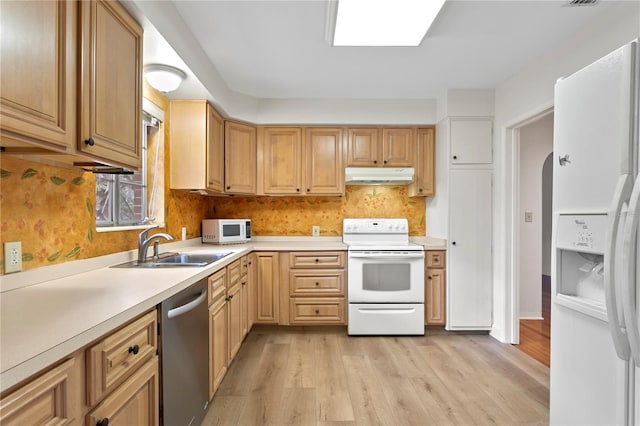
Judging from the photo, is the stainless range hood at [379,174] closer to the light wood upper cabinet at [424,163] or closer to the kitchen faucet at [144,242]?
the light wood upper cabinet at [424,163]

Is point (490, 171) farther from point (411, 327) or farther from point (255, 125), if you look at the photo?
point (255, 125)

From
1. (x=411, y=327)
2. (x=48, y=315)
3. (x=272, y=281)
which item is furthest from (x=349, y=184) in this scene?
(x=48, y=315)

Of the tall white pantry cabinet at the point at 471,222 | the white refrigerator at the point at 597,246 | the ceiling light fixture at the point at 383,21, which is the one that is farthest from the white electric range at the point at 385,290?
the ceiling light fixture at the point at 383,21

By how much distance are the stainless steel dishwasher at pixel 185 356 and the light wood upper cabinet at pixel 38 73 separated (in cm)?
75

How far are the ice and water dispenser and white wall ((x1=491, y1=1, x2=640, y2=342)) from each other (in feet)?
4.08

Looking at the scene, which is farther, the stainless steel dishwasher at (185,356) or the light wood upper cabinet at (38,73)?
the stainless steel dishwasher at (185,356)

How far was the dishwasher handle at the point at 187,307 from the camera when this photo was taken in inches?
52.3

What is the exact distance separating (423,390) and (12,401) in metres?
2.16

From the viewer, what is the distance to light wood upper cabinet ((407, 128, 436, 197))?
340 cm

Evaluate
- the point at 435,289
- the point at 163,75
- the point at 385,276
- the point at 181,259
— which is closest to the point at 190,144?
the point at 163,75

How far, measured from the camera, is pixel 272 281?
10.2ft

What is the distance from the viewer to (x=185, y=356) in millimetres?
1464

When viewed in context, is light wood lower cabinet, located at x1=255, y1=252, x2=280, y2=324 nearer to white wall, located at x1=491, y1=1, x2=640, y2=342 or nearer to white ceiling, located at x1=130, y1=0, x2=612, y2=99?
white ceiling, located at x1=130, y1=0, x2=612, y2=99

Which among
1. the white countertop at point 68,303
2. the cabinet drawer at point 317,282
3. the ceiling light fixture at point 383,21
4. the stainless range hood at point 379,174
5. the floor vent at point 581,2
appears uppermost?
the floor vent at point 581,2
